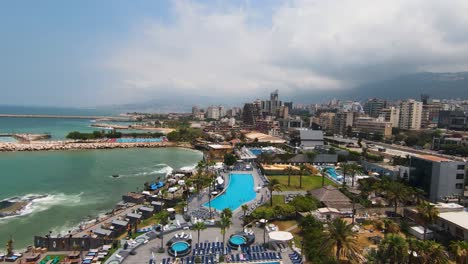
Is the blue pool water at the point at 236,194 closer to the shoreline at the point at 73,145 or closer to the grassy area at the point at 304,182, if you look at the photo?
the grassy area at the point at 304,182

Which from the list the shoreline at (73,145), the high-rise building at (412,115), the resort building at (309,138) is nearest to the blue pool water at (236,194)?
the resort building at (309,138)

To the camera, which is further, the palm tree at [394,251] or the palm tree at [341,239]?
the palm tree at [341,239]

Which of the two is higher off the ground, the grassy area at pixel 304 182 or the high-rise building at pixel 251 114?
the high-rise building at pixel 251 114

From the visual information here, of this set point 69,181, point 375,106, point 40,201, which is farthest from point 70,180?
point 375,106

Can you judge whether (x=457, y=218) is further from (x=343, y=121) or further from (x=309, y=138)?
(x=343, y=121)

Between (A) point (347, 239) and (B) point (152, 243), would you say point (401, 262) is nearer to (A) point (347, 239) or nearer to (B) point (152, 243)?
(A) point (347, 239)
